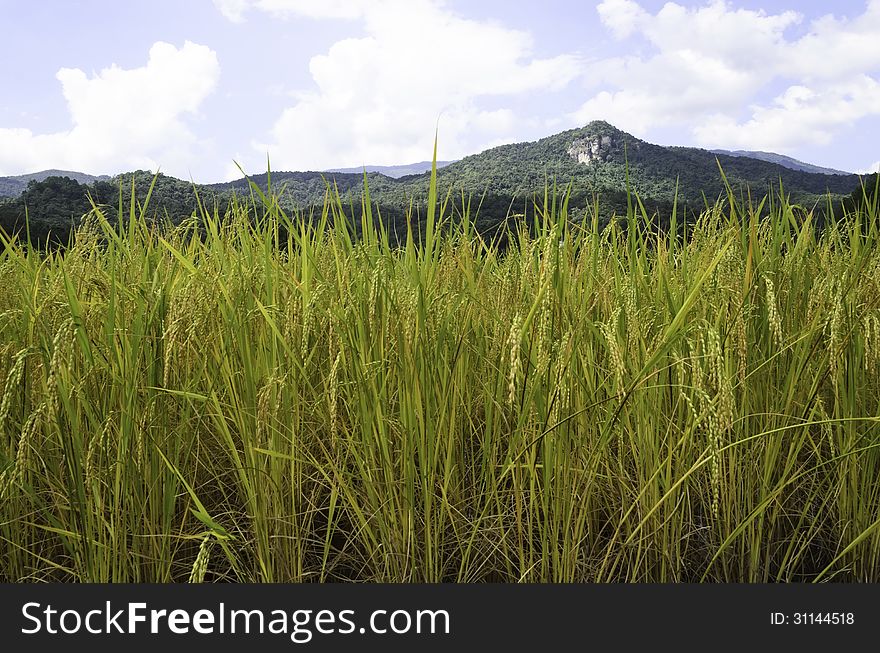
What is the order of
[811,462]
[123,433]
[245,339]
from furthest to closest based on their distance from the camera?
[811,462] < [245,339] < [123,433]

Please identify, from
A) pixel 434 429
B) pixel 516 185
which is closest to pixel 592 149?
pixel 516 185

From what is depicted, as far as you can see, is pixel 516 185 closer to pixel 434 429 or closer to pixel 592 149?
pixel 434 429

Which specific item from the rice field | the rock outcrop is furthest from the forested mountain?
the rice field

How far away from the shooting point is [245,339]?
1.86 metres

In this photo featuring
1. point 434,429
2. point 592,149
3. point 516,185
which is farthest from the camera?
point 592,149

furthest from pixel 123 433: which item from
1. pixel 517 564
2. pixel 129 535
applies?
pixel 517 564

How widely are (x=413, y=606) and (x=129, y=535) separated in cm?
96

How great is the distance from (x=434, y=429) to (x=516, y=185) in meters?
7.07

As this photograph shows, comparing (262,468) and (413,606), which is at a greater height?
(262,468)

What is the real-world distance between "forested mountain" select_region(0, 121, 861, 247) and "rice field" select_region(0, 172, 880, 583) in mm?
574

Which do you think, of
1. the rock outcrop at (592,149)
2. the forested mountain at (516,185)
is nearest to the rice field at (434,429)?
the forested mountain at (516,185)

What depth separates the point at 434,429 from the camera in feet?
6.07

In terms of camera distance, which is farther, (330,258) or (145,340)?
(330,258)

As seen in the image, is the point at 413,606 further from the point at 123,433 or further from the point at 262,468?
the point at 123,433
